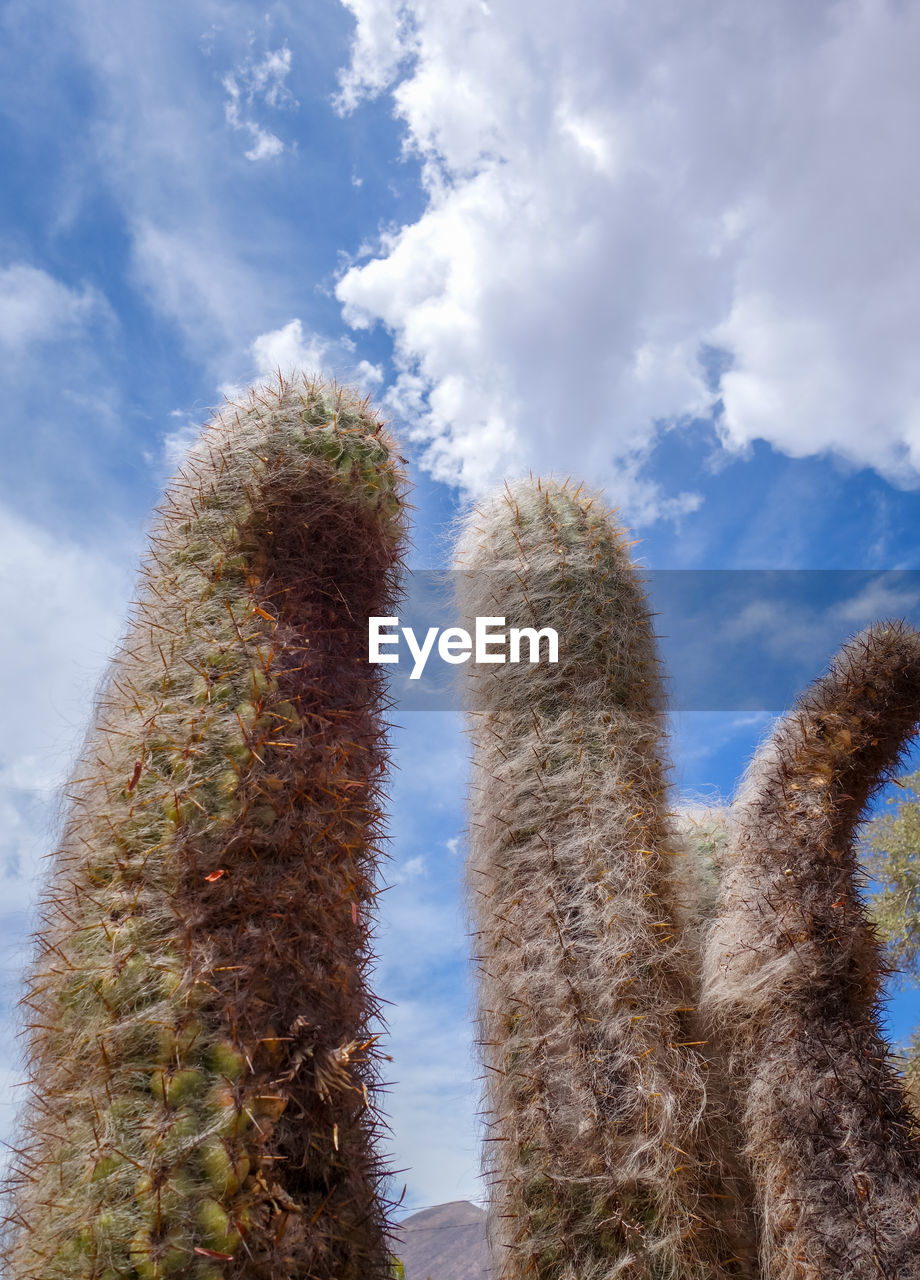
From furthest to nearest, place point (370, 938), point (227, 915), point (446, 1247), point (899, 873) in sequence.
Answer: point (899, 873), point (446, 1247), point (370, 938), point (227, 915)

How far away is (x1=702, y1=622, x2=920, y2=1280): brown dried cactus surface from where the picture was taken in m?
3.23

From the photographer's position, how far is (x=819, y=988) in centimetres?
358

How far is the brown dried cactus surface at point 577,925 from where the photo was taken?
3178 millimetres

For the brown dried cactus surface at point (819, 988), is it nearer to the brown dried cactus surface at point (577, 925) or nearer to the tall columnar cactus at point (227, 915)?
the brown dried cactus surface at point (577, 925)

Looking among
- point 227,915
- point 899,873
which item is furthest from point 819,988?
point 899,873

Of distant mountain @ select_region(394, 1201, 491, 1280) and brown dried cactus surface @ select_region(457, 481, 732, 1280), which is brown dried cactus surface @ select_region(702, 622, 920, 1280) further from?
distant mountain @ select_region(394, 1201, 491, 1280)

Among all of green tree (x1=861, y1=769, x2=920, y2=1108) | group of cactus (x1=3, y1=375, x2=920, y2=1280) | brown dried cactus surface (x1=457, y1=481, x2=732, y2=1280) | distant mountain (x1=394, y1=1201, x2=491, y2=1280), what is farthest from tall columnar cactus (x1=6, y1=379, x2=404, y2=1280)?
green tree (x1=861, y1=769, x2=920, y2=1108)

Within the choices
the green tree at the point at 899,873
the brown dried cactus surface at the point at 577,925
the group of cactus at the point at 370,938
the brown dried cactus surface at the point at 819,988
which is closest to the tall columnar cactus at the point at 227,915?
the group of cactus at the point at 370,938

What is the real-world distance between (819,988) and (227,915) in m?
2.23

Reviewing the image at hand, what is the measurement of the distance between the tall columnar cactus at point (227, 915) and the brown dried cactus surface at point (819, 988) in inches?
56.1

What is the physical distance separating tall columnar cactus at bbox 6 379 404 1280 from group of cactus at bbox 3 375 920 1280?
1cm

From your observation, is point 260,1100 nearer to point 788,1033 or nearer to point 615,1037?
point 615,1037

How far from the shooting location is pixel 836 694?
4082mm

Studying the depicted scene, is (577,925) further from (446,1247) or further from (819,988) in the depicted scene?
(446,1247)
